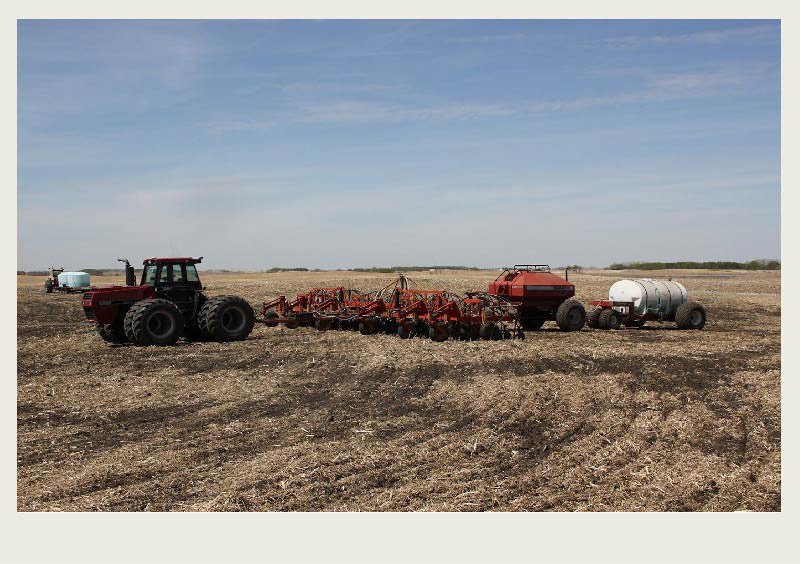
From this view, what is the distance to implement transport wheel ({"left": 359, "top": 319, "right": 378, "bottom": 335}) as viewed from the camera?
80.8ft

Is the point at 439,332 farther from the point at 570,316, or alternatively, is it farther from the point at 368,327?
the point at 570,316

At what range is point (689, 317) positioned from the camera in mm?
27828

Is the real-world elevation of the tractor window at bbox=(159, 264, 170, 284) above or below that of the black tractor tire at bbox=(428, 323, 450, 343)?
above

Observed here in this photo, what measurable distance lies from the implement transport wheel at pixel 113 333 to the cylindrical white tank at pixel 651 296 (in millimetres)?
18067

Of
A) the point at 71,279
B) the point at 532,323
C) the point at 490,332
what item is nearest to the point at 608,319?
the point at 532,323

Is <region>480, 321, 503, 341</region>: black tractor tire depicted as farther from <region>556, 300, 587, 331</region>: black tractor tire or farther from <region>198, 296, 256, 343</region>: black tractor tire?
<region>198, 296, 256, 343</region>: black tractor tire

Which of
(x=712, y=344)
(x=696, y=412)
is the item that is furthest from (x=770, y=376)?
(x=712, y=344)

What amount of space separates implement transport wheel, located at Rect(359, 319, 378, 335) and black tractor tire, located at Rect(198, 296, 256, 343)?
369cm

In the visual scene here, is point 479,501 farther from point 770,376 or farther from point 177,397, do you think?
point 770,376

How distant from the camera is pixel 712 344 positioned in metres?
22.2

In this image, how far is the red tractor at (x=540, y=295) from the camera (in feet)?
84.5

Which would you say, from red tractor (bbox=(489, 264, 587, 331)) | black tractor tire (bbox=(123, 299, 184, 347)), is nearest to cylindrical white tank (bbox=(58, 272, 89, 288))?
black tractor tire (bbox=(123, 299, 184, 347))

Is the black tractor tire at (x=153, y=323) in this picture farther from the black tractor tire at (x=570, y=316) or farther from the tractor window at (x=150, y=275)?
the black tractor tire at (x=570, y=316)

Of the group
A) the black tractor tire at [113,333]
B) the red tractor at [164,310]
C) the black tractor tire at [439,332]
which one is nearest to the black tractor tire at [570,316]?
the black tractor tire at [439,332]
